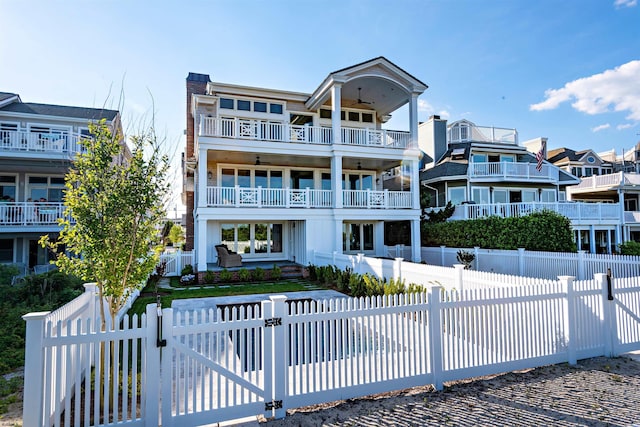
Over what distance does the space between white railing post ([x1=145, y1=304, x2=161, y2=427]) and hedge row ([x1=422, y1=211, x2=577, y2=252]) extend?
14.8 metres

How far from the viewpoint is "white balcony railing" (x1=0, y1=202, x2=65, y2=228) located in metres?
15.2

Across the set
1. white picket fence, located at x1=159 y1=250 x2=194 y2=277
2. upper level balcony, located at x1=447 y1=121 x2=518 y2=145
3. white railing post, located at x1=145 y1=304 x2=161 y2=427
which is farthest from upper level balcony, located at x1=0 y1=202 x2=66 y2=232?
upper level balcony, located at x1=447 y1=121 x2=518 y2=145

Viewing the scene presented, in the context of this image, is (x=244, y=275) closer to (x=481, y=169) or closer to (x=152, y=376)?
(x=152, y=376)

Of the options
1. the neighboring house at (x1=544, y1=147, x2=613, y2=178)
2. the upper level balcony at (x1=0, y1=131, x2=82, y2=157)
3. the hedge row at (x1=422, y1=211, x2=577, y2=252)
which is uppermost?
the neighboring house at (x1=544, y1=147, x2=613, y2=178)

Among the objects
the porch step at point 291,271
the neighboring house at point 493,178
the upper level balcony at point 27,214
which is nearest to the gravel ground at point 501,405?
the porch step at point 291,271

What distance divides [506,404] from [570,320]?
2.24 m

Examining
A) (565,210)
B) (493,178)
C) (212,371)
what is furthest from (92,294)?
(493,178)

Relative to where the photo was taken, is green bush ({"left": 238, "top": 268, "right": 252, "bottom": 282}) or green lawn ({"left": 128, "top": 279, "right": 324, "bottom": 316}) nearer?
green lawn ({"left": 128, "top": 279, "right": 324, "bottom": 316})

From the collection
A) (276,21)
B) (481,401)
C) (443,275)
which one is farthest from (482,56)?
(481,401)

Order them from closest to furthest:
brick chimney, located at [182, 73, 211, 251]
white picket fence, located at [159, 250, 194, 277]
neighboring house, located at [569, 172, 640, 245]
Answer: white picket fence, located at [159, 250, 194, 277], brick chimney, located at [182, 73, 211, 251], neighboring house, located at [569, 172, 640, 245]

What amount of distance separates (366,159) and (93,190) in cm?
1408

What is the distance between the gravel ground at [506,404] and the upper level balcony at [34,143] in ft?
55.8

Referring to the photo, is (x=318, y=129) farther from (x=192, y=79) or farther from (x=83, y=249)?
(x=83, y=249)

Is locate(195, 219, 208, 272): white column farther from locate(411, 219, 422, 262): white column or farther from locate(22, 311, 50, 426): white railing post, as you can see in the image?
locate(22, 311, 50, 426): white railing post
